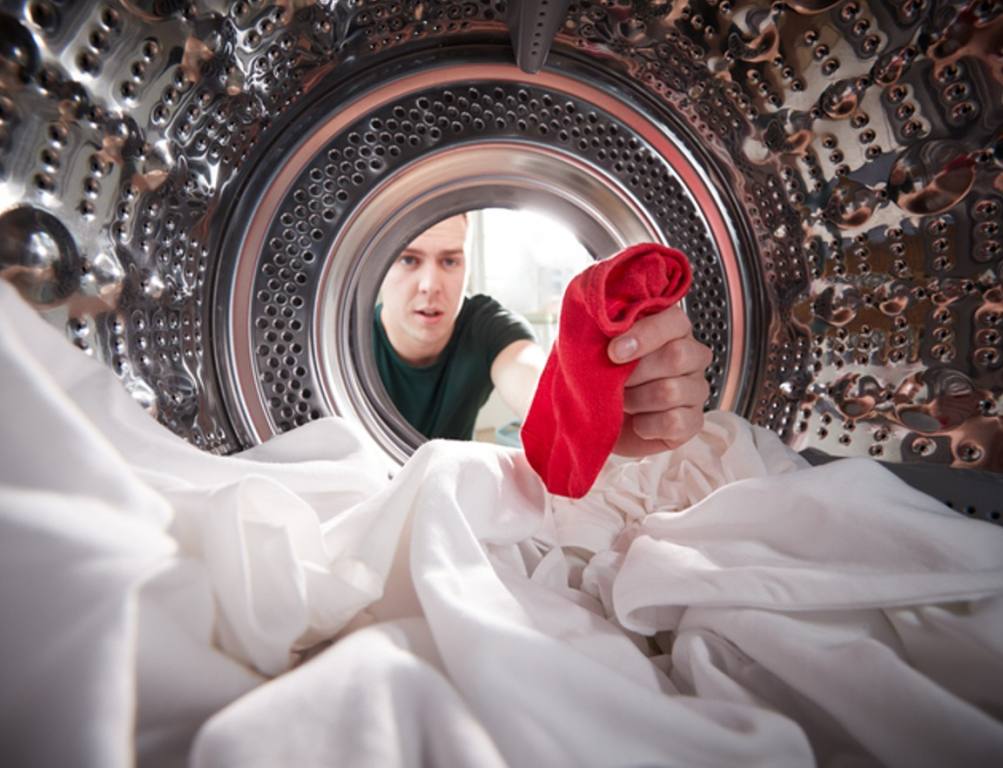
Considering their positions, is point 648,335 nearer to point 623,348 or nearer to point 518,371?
point 623,348

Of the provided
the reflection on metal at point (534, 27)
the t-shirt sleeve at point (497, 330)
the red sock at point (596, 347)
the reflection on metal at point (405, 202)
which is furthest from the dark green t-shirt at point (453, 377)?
the red sock at point (596, 347)

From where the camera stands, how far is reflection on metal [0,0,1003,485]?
0.41 metres

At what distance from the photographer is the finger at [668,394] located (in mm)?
465

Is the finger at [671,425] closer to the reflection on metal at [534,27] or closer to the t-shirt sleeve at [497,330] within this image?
the reflection on metal at [534,27]

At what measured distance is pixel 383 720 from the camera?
219 mm

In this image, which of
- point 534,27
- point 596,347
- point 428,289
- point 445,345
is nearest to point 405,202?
point 534,27

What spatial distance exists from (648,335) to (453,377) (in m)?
0.94

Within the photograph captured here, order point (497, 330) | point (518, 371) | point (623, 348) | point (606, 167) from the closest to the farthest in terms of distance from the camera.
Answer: point (623, 348), point (606, 167), point (518, 371), point (497, 330)

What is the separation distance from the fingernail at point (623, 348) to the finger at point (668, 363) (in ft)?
0.19

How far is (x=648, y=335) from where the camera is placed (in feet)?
1.39

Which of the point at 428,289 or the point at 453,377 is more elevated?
the point at 428,289

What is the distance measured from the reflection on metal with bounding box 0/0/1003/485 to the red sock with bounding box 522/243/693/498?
30 cm

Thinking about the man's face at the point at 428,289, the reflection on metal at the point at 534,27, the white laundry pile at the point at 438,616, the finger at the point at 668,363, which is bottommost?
the white laundry pile at the point at 438,616

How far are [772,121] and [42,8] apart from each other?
2.06 feet
